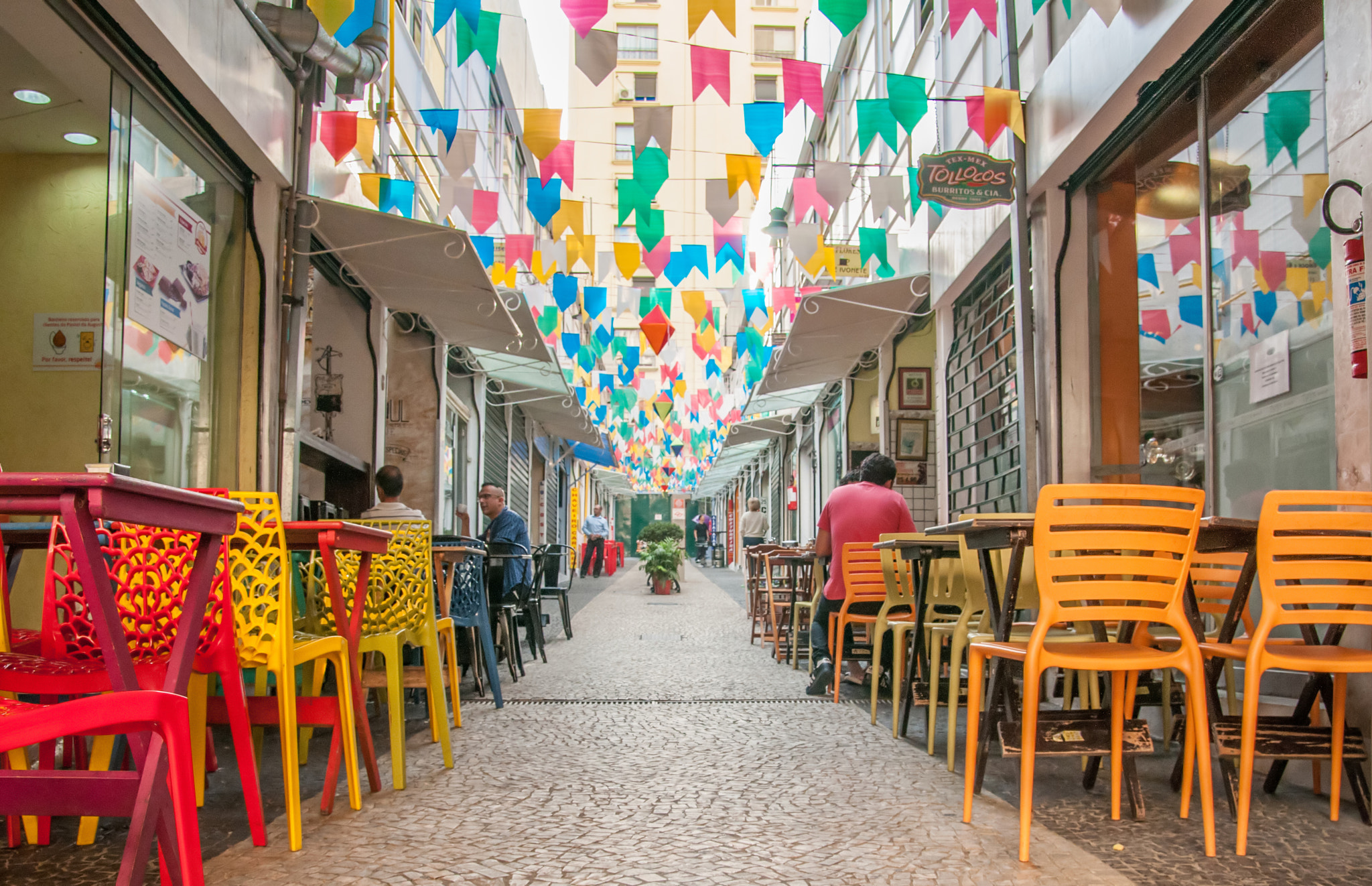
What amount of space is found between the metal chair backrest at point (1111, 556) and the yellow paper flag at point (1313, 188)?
1.94 m

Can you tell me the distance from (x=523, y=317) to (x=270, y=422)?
447 cm

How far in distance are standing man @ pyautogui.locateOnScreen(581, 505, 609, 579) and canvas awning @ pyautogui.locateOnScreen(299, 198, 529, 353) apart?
39.4 ft

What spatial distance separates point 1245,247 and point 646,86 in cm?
2820

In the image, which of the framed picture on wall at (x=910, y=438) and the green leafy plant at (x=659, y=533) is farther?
the green leafy plant at (x=659, y=533)

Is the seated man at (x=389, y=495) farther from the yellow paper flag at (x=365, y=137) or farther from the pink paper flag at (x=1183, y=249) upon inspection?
the pink paper flag at (x=1183, y=249)

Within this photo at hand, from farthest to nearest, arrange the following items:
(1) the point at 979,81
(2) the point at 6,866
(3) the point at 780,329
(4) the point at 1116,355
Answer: (3) the point at 780,329 < (1) the point at 979,81 < (4) the point at 1116,355 < (2) the point at 6,866

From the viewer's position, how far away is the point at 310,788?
3.49 m

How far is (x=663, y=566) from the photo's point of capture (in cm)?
1667

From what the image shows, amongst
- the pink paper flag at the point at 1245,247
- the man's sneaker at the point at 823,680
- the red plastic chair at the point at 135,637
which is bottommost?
the man's sneaker at the point at 823,680

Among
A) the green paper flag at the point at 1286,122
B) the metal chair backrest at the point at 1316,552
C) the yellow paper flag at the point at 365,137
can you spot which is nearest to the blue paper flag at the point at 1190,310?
the green paper flag at the point at 1286,122

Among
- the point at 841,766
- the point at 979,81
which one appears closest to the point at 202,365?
the point at 841,766

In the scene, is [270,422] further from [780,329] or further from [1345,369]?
[780,329]

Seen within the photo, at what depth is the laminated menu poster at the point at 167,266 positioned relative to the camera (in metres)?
5.11

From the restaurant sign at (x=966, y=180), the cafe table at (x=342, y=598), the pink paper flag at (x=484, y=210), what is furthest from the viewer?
the pink paper flag at (x=484, y=210)
